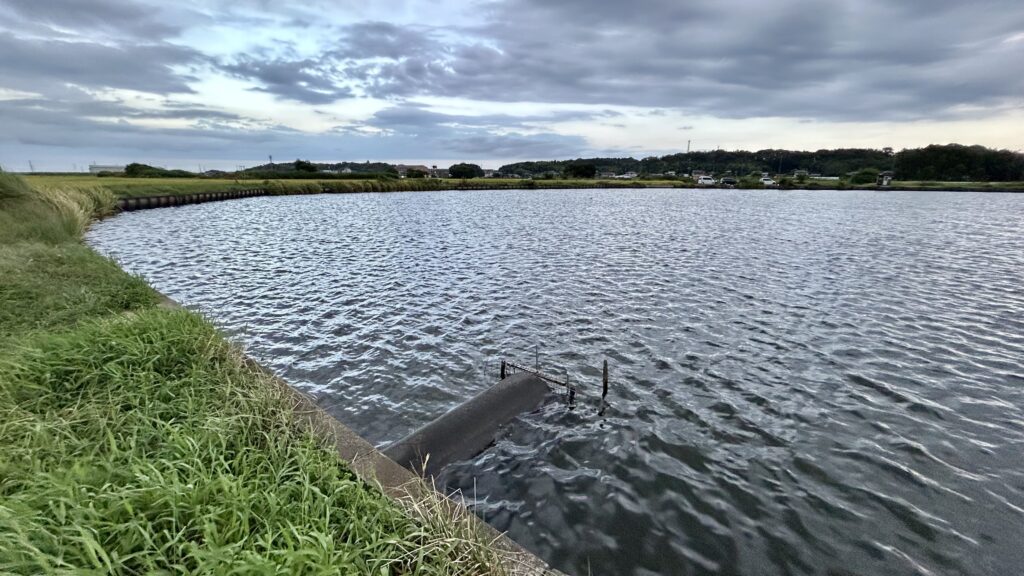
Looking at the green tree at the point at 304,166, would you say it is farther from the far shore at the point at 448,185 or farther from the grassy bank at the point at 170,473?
the grassy bank at the point at 170,473

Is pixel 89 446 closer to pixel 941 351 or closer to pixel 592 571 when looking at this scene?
pixel 592 571

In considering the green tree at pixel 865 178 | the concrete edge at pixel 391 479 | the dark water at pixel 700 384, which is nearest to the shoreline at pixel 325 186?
the green tree at pixel 865 178

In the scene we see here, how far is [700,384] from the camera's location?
10.2m

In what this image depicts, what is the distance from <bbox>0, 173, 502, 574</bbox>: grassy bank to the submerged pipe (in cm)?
178

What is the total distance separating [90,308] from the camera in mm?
9164

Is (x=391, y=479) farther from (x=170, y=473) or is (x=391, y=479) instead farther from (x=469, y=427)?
(x=469, y=427)

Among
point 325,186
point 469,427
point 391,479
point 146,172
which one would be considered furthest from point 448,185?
point 391,479

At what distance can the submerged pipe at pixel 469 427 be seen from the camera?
7027mm

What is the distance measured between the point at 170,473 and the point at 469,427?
4.57 metres

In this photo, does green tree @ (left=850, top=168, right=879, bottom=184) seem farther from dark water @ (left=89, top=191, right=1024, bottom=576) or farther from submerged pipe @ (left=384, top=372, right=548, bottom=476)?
submerged pipe @ (left=384, top=372, right=548, bottom=476)

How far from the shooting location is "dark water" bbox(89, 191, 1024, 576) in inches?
239

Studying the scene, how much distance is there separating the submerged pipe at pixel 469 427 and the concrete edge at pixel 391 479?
64cm

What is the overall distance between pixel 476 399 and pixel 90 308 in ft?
26.3

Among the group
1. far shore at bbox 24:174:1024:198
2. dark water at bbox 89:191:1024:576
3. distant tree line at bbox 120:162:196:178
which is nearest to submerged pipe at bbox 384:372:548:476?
dark water at bbox 89:191:1024:576
